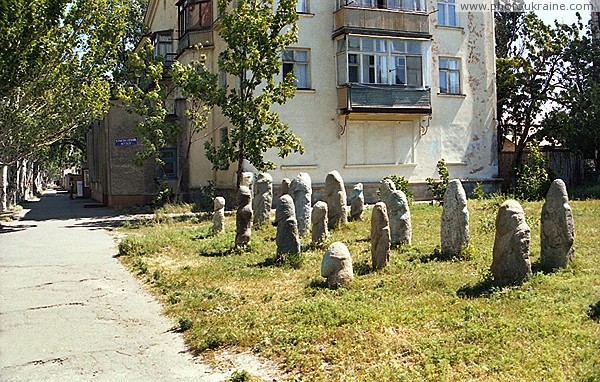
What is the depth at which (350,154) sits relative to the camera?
2455 centimetres

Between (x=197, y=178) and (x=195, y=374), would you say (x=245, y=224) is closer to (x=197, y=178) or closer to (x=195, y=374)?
(x=195, y=374)

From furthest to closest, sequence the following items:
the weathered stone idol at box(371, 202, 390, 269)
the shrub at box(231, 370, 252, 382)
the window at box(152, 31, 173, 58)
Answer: the window at box(152, 31, 173, 58) < the weathered stone idol at box(371, 202, 390, 269) < the shrub at box(231, 370, 252, 382)

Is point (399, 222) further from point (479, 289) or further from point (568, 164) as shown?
point (568, 164)

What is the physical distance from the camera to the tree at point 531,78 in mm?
27281

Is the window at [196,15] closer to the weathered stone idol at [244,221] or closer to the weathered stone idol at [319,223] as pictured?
the weathered stone idol at [244,221]

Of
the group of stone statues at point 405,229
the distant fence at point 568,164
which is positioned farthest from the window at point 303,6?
the distant fence at point 568,164

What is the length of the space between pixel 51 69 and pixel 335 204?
13.6m

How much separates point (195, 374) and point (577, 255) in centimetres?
684

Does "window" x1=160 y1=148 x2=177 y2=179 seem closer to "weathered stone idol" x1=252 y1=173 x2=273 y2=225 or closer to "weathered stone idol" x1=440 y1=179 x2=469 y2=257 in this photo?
"weathered stone idol" x1=252 y1=173 x2=273 y2=225

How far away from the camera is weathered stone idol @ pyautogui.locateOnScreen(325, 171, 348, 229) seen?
15.2 m

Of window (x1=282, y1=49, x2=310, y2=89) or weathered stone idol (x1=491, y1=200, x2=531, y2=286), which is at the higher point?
window (x1=282, y1=49, x2=310, y2=89)

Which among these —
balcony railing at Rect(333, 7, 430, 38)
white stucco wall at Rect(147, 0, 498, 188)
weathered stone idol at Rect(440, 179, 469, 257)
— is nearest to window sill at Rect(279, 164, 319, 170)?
white stucco wall at Rect(147, 0, 498, 188)

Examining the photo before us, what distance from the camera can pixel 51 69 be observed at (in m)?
22.4

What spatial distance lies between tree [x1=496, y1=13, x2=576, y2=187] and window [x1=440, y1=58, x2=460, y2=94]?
8.98ft
